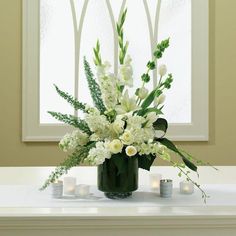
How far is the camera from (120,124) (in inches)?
57.1

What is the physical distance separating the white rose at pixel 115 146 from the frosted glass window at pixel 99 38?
2660 millimetres

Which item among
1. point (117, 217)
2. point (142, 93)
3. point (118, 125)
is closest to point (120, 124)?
point (118, 125)

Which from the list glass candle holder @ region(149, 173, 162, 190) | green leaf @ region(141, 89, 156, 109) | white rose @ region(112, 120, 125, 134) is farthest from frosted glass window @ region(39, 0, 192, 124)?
white rose @ region(112, 120, 125, 134)

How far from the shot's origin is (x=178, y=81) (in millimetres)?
4172

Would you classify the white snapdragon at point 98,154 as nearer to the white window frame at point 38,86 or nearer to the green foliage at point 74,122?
the green foliage at point 74,122

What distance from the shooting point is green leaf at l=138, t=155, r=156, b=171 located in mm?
1541

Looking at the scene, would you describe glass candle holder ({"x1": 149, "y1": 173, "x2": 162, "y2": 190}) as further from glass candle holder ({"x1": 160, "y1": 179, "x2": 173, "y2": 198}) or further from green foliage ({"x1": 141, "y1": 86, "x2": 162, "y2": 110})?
green foliage ({"x1": 141, "y1": 86, "x2": 162, "y2": 110})

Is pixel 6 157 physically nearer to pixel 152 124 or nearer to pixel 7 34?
pixel 7 34

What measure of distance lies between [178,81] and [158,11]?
542mm

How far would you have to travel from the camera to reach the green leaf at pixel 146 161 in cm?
Answer: 154

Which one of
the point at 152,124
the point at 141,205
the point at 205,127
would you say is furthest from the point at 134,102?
the point at 205,127

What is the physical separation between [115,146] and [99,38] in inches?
109

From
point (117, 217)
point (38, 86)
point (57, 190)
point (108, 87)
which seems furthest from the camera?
point (38, 86)

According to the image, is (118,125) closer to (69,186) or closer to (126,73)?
(126,73)
